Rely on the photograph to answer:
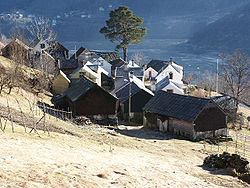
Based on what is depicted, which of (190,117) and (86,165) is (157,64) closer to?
(190,117)

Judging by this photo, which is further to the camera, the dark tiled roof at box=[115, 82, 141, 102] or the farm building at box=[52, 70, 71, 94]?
the farm building at box=[52, 70, 71, 94]

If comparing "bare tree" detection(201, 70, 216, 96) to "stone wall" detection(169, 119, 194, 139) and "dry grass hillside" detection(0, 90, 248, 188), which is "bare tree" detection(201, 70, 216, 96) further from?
"dry grass hillside" detection(0, 90, 248, 188)

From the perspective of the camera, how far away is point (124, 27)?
261 feet

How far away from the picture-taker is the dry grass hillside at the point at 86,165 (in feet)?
44.6

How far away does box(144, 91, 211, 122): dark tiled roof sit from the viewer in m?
35.2

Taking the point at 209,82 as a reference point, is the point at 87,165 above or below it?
below

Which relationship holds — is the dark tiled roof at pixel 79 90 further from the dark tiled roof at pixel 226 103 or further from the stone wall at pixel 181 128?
the dark tiled roof at pixel 226 103

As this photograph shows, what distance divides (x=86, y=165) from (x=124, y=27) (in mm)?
65723

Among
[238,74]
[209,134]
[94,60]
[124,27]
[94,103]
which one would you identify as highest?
[124,27]

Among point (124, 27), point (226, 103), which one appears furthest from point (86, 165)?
point (124, 27)

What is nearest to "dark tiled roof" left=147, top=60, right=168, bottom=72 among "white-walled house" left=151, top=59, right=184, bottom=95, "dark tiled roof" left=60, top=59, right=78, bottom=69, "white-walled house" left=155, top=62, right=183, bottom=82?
"white-walled house" left=151, top=59, right=184, bottom=95

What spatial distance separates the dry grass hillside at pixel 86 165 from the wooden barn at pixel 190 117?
9.57 meters

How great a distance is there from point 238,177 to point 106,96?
21.4 metres

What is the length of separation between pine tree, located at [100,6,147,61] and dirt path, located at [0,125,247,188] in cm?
5728
